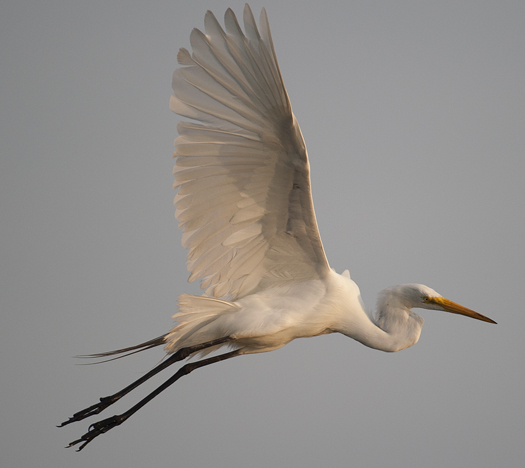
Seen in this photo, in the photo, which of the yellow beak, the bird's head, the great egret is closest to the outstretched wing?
the great egret

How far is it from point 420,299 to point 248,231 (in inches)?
55.7

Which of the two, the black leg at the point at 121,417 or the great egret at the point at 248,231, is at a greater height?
the great egret at the point at 248,231

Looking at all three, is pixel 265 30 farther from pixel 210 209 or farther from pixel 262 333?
pixel 262 333

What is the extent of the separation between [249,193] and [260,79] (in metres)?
0.72

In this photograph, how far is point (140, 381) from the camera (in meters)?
3.58

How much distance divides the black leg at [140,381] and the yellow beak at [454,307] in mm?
1579

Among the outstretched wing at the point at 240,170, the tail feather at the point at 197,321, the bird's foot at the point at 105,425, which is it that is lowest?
the bird's foot at the point at 105,425

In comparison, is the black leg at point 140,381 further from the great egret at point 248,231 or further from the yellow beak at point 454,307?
the yellow beak at point 454,307

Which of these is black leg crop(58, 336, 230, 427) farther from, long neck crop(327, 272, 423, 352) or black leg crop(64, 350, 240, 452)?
long neck crop(327, 272, 423, 352)

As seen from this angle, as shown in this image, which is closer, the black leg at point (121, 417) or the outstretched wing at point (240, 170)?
the outstretched wing at point (240, 170)

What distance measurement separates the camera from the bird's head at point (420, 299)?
13.3ft

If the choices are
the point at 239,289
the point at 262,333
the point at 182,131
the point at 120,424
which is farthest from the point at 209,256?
the point at 120,424

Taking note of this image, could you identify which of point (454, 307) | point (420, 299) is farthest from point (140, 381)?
point (454, 307)

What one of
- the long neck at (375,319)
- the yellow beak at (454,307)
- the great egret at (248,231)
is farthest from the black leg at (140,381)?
the yellow beak at (454,307)
